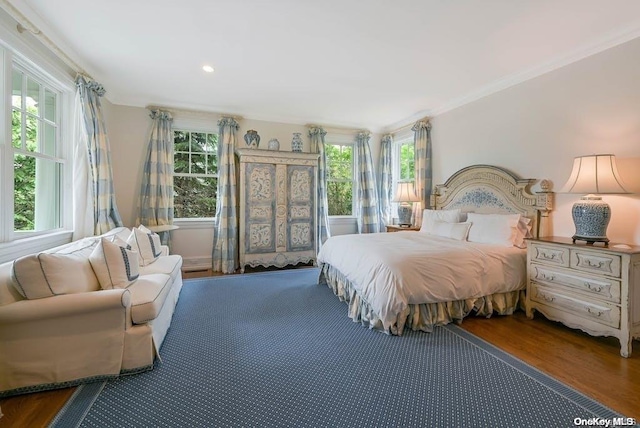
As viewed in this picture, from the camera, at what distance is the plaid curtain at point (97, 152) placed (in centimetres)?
311

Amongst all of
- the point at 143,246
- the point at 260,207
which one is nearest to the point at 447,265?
the point at 260,207

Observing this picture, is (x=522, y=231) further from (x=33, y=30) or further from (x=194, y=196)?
(x=33, y=30)

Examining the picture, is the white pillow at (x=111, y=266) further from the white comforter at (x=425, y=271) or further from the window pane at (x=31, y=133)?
the white comforter at (x=425, y=271)

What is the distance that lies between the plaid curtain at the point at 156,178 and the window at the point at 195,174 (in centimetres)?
30

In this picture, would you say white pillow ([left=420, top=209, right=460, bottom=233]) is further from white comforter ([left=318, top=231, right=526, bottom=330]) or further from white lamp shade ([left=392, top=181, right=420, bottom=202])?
white comforter ([left=318, top=231, right=526, bottom=330])

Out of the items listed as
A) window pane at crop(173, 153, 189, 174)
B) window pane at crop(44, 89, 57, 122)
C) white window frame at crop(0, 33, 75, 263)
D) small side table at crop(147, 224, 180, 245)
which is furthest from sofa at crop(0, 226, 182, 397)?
window pane at crop(173, 153, 189, 174)

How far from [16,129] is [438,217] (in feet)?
15.4

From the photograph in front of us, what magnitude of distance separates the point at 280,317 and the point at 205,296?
113cm

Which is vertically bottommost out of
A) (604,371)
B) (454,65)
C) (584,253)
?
(604,371)

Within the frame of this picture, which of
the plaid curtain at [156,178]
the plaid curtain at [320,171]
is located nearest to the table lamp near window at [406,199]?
the plaid curtain at [320,171]

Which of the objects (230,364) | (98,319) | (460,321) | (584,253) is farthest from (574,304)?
(98,319)

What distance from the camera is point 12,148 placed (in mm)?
2229

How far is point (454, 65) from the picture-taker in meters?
3.09

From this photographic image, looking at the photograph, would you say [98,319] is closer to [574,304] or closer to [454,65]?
[574,304]
